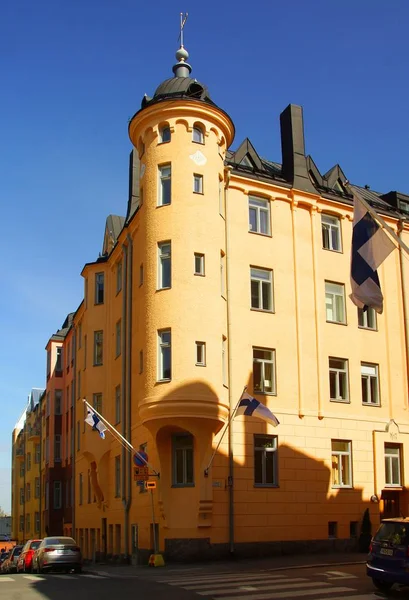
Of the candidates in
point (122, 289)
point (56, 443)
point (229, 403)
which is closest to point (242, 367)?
point (229, 403)

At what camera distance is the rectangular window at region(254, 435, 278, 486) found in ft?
93.3

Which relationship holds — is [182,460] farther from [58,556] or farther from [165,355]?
[58,556]

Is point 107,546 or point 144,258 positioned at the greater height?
point 144,258

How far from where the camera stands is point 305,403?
30.1 metres

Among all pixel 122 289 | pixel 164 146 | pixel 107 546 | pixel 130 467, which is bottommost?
pixel 107 546

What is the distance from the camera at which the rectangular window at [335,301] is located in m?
32.4

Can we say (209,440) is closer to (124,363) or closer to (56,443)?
(124,363)

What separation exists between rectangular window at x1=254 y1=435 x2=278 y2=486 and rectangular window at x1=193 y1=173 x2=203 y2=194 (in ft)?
31.1

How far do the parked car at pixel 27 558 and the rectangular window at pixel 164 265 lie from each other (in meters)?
11.5

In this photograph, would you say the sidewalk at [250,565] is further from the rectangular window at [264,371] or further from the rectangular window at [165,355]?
the rectangular window at [165,355]

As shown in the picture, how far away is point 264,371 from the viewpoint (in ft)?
97.7

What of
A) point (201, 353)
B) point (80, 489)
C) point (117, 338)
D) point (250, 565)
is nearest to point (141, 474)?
point (201, 353)

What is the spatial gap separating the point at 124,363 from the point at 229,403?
21.8 feet

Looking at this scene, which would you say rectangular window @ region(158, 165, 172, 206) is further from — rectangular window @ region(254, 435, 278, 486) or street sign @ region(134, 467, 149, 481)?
street sign @ region(134, 467, 149, 481)
